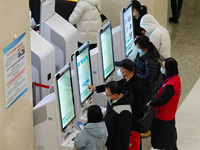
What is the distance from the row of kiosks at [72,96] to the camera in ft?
15.1

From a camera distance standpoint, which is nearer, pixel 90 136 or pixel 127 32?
pixel 90 136

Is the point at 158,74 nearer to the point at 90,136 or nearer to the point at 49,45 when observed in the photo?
the point at 49,45

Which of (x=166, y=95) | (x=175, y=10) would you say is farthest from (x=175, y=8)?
(x=166, y=95)

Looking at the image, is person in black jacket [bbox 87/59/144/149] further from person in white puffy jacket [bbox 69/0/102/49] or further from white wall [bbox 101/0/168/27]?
white wall [bbox 101/0/168/27]

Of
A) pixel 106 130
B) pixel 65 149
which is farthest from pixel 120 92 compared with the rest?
pixel 65 149

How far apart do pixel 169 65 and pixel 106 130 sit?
1300 millimetres

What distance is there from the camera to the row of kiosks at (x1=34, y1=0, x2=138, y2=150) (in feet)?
15.1

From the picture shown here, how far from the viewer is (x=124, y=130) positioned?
4.79 meters

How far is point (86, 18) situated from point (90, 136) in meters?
3.61

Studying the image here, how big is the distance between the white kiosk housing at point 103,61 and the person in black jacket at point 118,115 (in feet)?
2.84

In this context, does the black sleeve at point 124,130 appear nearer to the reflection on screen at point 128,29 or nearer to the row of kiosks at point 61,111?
the row of kiosks at point 61,111

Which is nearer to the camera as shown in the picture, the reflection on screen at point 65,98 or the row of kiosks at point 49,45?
the reflection on screen at point 65,98

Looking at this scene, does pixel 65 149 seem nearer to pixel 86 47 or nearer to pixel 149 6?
pixel 86 47

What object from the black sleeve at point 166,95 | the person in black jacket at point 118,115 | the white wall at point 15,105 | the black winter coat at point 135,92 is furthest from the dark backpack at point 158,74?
the white wall at point 15,105
